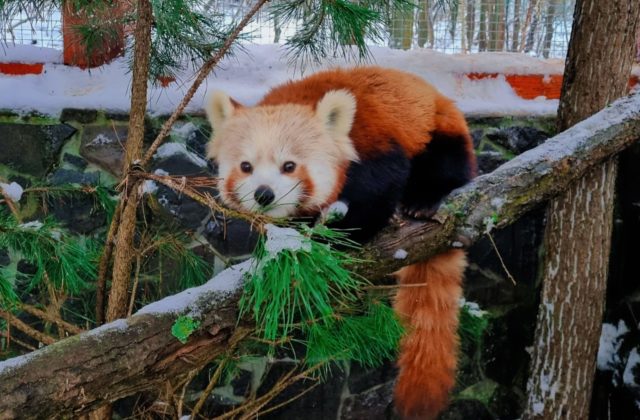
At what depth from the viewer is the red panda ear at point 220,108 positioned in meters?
1.67

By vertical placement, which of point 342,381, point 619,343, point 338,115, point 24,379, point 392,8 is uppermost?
point 392,8

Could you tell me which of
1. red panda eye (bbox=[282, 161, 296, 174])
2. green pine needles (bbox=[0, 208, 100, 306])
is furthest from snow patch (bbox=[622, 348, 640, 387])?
green pine needles (bbox=[0, 208, 100, 306])

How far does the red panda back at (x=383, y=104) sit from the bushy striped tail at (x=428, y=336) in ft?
1.13

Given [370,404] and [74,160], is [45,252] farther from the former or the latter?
[370,404]

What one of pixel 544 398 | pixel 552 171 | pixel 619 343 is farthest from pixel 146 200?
pixel 619 343

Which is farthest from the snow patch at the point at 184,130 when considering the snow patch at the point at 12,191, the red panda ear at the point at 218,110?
the red panda ear at the point at 218,110

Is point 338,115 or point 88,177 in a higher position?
point 338,115

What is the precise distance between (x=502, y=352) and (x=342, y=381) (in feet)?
2.20

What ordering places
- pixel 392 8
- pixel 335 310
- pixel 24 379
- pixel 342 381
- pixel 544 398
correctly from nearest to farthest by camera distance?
pixel 24 379, pixel 335 310, pixel 392 8, pixel 544 398, pixel 342 381

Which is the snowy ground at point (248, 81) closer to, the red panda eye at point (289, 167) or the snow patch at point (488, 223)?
the red panda eye at point (289, 167)

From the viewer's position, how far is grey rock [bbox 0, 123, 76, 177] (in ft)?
7.89

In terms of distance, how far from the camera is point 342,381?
261cm

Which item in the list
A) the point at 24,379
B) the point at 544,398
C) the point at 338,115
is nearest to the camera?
the point at 24,379

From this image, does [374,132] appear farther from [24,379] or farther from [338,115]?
[24,379]
